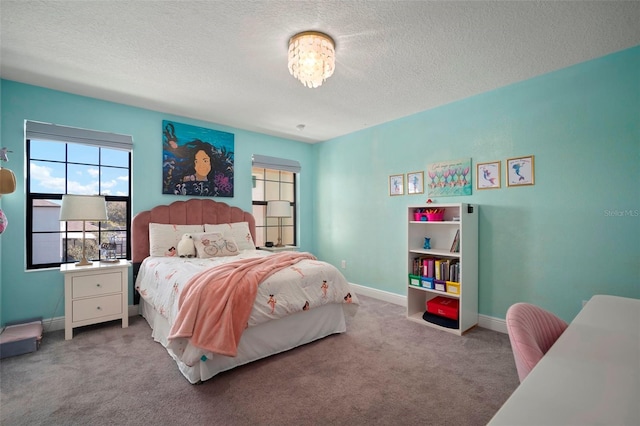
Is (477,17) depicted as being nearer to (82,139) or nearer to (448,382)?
(448,382)

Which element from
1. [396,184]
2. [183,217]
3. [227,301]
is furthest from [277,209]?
[227,301]

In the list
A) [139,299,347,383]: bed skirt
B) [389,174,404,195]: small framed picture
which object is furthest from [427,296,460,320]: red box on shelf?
[389,174,404,195]: small framed picture

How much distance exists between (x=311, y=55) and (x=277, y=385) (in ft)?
7.70

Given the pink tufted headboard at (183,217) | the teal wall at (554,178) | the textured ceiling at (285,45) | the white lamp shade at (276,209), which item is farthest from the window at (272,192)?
the teal wall at (554,178)

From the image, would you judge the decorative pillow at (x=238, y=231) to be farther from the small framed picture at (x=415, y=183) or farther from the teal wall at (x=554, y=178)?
the small framed picture at (x=415, y=183)

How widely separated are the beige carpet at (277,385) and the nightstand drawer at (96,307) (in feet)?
0.65

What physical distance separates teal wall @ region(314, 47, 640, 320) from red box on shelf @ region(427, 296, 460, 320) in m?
0.33

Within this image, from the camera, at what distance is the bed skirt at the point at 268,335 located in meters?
2.10

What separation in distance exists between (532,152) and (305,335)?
9.08 feet

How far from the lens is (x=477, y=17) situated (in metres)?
1.92

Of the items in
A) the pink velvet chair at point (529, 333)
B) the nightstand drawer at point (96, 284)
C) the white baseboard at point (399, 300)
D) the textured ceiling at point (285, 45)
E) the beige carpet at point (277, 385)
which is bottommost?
the beige carpet at point (277, 385)

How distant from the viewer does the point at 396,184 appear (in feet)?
13.0

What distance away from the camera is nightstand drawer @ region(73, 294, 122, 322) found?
279 cm

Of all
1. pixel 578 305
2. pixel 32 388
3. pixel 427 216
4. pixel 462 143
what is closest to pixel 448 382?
pixel 578 305
